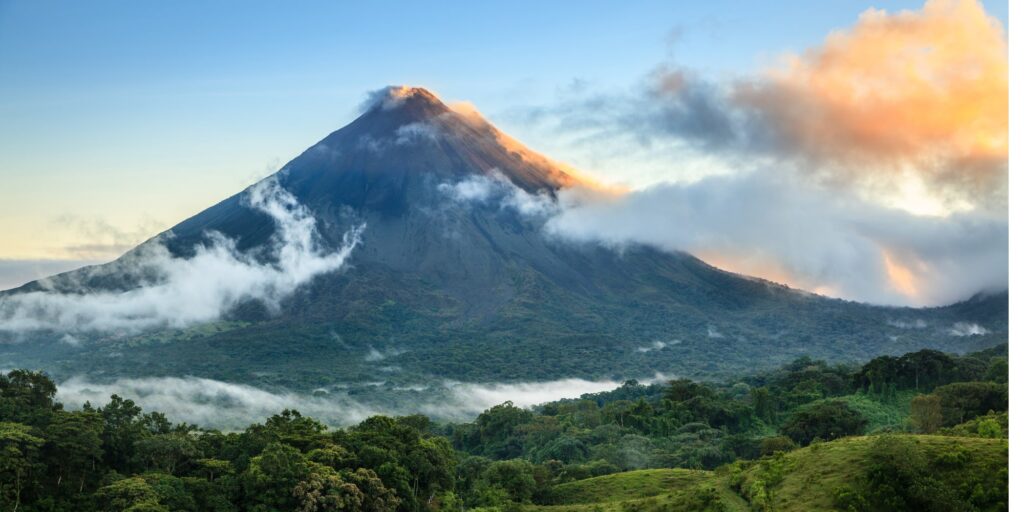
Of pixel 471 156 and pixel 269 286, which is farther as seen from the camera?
pixel 471 156

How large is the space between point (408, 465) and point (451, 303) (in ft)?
247

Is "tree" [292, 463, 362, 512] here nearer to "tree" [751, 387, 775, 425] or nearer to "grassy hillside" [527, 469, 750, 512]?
"grassy hillside" [527, 469, 750, 512]

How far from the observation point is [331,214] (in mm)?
120625

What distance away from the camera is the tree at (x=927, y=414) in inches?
1411

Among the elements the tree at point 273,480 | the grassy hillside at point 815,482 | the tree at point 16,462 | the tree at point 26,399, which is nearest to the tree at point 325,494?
the tree at point 273,480

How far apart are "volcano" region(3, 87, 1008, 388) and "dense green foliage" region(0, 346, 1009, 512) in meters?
46.3

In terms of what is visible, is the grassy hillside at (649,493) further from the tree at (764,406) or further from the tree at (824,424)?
the tree at (764,406)

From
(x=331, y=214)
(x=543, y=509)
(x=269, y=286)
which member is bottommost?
(x=543, y=509)

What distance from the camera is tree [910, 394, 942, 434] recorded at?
35.8m

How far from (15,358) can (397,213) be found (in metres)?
49.6

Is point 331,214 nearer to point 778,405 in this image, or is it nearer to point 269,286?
point 269,286

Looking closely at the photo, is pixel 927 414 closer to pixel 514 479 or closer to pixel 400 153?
pixel 514 479
